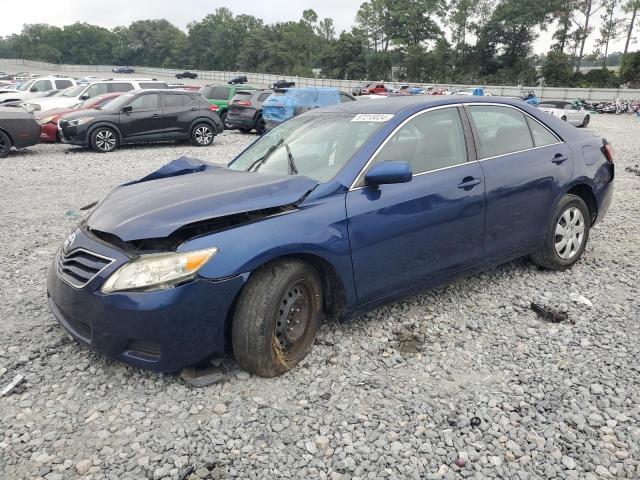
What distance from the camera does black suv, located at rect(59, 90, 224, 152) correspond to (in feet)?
41.2

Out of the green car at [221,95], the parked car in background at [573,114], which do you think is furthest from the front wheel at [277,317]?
the parked car in background at [573,114]

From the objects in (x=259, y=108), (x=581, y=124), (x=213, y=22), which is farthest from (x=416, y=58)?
(x=213, y=22)

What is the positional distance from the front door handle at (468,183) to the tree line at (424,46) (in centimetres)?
5455

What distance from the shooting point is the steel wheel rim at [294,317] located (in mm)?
3107

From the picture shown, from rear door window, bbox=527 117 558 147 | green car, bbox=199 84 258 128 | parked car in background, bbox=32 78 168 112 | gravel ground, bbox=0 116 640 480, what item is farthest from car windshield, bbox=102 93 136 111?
rear door window, bbox=527 117 558 147

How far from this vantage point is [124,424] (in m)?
2.74

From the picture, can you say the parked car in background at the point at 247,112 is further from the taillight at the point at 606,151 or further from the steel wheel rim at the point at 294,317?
the steel wheel rim at the point at 294,317

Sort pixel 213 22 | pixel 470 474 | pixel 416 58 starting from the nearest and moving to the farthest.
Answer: pixel 470 474 → pixel 416 58 → pixel 213 22

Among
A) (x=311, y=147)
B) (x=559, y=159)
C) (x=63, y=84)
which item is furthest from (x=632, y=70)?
(x=311, y=147)

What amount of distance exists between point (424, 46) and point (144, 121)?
71782 mm

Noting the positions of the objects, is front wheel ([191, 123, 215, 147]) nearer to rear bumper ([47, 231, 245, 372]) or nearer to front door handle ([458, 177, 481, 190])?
front door handle ([458, 177, 481, 190])

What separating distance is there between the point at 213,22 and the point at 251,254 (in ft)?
435

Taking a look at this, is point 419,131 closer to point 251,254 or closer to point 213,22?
point 251,254

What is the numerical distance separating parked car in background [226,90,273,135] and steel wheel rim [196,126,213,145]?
2834mm
